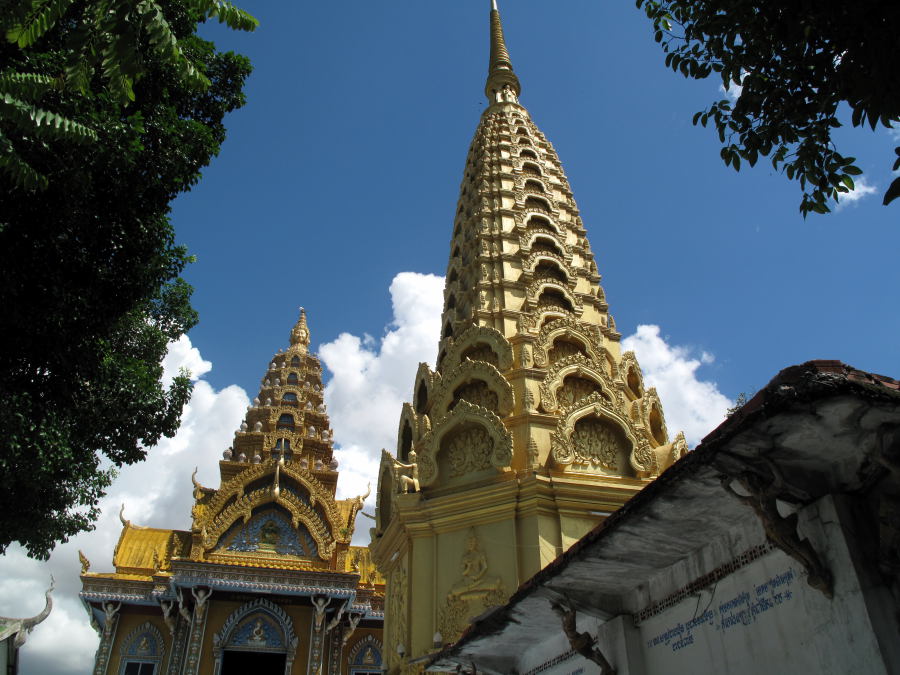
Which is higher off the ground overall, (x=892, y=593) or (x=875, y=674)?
(x=892, y=593)

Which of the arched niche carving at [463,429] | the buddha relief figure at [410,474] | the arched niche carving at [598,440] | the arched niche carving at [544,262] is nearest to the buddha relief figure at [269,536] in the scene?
the buddha relief figure at [410,474]

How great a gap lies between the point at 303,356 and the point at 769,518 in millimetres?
30298

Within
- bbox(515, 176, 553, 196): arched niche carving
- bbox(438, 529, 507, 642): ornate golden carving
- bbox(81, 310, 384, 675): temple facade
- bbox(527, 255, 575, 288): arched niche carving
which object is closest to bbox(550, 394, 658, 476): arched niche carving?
bbox(438, 529, 507, 642): ornate golden carving

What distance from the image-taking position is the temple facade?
73.5ft

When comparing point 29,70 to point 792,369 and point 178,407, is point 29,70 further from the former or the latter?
point 792,369

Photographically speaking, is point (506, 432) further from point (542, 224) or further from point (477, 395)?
point (542, 224)

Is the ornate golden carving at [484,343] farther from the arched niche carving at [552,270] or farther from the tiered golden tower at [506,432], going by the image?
the arched niche carving at [552,270]

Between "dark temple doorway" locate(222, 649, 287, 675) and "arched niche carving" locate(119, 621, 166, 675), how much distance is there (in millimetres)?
2228

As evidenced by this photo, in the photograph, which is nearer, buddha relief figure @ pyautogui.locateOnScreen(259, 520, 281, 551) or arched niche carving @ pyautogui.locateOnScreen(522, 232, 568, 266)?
arched niche carving @ pyautogui.locateOnScreen(522, 232, 568, 266)

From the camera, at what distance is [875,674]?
13.1ft

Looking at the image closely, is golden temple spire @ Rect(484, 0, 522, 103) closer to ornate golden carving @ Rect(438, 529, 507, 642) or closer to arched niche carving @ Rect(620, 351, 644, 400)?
arched niche carving @ Rect(620, 351, 644, 400)

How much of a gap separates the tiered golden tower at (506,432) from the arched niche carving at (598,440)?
0.08 ft

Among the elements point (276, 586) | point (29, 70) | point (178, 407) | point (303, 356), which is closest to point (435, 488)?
point (178, 407)

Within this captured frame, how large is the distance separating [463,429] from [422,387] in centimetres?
294
